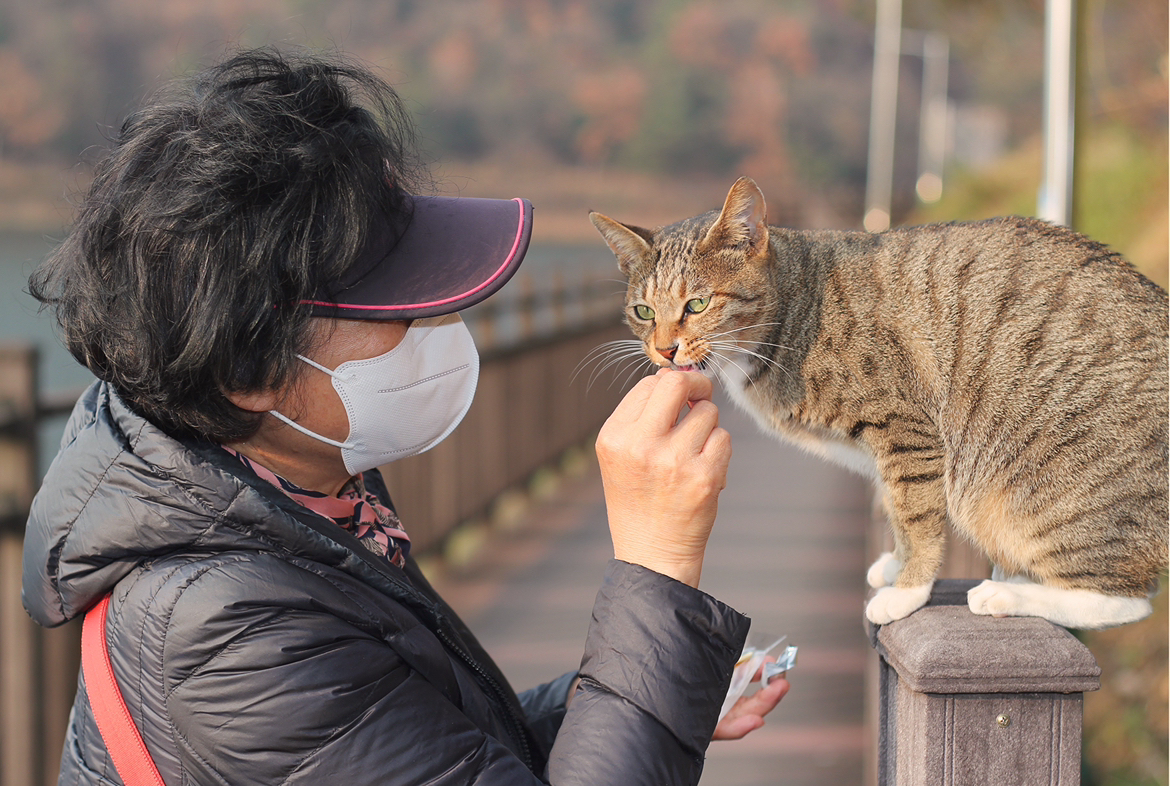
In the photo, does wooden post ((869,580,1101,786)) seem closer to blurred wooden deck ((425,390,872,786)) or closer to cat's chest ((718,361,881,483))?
cat's chest ((718,361,881,483))

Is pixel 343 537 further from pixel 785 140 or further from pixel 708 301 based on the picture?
pixel 785 140

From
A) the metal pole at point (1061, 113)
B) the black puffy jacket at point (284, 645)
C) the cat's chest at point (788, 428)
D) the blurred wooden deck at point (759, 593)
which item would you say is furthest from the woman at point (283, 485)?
the blurred wooden deck at point (759, 593)

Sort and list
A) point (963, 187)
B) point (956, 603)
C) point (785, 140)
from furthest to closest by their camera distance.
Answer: point (785, 140) < point (963, 187) < point (956, 603)

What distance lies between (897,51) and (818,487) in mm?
14717

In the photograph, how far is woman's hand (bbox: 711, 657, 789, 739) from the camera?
73.2 inches

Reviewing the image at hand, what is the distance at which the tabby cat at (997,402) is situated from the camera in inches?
72.8

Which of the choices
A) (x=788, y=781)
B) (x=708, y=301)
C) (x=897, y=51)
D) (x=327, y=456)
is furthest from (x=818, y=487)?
(x=897, y=51)

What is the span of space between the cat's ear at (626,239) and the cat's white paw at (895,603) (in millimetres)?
1145

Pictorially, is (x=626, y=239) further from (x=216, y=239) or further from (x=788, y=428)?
(x=216, y=239)

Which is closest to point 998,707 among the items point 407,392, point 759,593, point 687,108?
point 407,392

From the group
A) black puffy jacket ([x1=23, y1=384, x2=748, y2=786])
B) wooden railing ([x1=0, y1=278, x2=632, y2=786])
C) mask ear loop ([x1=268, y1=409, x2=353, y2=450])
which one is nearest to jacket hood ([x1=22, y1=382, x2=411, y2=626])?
black puffy jacket ([x1=23, y1=384, x2=748, y2=786])

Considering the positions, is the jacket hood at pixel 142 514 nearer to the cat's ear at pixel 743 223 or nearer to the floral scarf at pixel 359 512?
the floral scarf at pixel 359 512

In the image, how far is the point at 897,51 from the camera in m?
20.1

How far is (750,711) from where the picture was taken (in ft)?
6.18
